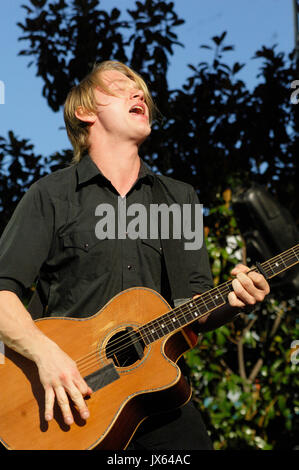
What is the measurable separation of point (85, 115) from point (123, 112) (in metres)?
0.24

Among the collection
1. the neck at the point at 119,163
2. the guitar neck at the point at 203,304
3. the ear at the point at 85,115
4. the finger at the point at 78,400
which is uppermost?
the ear at the point at 85,115

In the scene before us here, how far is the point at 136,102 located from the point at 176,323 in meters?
1.06

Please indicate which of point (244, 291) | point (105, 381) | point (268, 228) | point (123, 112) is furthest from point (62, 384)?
point (268, 228)

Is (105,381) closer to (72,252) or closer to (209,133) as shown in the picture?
(72,252)

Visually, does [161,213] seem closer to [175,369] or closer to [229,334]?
[175,369]

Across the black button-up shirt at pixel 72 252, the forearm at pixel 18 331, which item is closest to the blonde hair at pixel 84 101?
the black button-up shirt at pixel 72 252

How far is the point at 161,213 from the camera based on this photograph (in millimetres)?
2428

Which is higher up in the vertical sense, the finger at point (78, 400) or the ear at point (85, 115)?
the ear at point (85, 115)

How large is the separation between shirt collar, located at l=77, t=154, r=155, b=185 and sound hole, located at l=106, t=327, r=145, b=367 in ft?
2.37

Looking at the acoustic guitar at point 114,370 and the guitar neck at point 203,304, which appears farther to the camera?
the guitar neck at point 203,304

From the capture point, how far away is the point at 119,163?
248 centimetres

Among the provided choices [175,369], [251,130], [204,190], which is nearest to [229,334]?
[204,190]

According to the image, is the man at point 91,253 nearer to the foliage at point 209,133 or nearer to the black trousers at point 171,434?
the black trousers at point 171,434

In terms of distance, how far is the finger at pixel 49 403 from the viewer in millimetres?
1896
